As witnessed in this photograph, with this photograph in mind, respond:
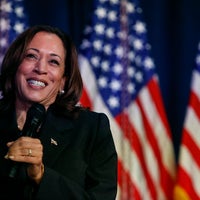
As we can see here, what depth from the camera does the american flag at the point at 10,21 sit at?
2699 millimetres

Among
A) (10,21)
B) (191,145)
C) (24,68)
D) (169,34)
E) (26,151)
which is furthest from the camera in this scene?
(169,34)

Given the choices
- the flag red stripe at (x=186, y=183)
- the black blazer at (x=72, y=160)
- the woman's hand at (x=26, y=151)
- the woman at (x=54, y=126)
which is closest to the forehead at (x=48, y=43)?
the woman at (x=54, y=126)

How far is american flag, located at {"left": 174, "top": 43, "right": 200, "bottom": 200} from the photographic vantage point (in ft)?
8.58

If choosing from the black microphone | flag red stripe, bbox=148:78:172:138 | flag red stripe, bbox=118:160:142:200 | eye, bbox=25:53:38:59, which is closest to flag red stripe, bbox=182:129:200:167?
flag red stripe, bbox=148:78:172:138

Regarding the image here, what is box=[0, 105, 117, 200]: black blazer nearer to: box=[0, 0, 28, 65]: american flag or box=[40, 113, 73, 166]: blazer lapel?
box=[40, 113, 73, 166]: blazer lapel

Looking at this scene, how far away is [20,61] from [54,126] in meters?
0.24

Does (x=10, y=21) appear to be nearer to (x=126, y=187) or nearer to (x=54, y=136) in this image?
(x=126, y=187)

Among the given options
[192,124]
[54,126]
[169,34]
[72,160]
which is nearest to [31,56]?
[54,126]

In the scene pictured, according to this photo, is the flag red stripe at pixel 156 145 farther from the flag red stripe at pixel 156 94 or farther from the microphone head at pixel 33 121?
the microphone head at pixel 33 121

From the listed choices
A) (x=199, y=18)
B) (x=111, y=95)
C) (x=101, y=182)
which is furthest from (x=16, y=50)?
(x=199, y=18)

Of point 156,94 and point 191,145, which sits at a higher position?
point 156,94

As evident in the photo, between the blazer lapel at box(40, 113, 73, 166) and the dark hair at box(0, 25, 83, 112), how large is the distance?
63 millimetres

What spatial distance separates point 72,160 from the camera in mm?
1400

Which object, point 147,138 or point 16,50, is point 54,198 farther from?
point 147,138
